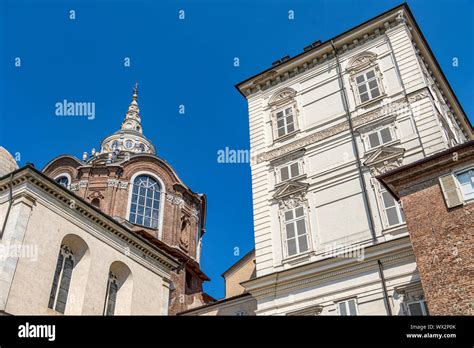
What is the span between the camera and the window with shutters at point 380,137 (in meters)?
21.4

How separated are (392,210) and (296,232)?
431cm

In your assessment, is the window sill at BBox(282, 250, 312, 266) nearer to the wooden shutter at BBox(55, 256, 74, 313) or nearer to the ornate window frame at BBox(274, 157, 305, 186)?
the ornate window frame at BBox(274, 157, 305, 186)

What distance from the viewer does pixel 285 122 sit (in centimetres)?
2561

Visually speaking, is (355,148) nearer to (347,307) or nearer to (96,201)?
(347,307)

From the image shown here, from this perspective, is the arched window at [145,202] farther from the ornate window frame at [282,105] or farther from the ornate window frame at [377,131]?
the ornate window frame at [377,131]

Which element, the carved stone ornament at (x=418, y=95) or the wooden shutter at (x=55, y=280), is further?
the carved stone ornament at (x=418, y=95)

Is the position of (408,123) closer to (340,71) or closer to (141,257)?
(340,71)

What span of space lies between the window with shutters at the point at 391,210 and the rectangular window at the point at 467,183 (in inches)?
160

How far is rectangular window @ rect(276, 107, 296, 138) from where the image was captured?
2517 cm

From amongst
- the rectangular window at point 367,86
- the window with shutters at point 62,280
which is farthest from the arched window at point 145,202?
the rectangular window at point 367,86

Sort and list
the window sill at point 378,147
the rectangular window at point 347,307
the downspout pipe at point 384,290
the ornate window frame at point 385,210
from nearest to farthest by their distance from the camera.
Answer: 1. the downspout pipe at point 384,290
2. the rectangular window at point 347,307
3. the ornate window frame at point 385,210
4. the window sill at point 378,147

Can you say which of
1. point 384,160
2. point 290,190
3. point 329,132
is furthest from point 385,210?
point 329,132
